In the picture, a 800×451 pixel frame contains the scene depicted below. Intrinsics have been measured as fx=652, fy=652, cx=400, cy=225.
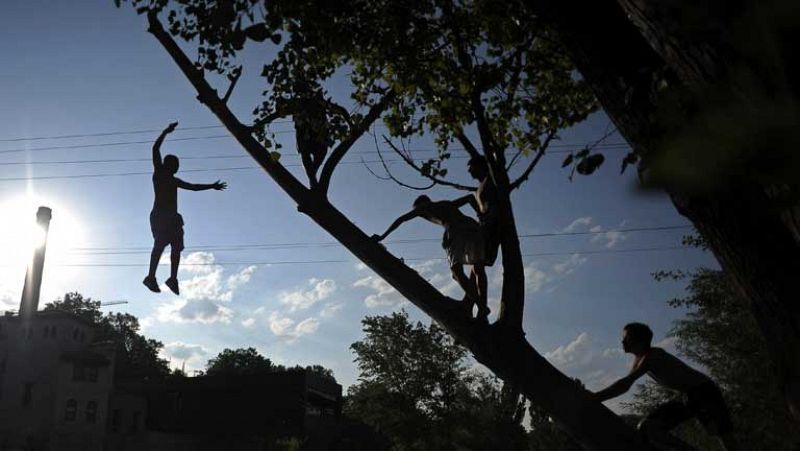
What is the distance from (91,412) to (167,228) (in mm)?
39810

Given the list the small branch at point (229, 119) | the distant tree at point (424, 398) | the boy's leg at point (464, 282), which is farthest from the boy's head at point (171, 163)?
the distant tree at point (424, 398)

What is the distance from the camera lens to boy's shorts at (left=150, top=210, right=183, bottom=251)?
8.02 metres

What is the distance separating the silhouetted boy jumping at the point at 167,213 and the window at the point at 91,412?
3887 centimetres

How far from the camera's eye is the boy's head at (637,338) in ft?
17.6

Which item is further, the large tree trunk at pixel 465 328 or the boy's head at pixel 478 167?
the boy's head at pixel 478 167

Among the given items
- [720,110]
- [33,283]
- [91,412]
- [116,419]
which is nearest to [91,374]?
[91,412]

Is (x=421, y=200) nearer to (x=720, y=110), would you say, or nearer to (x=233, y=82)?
(x=233, y=82)

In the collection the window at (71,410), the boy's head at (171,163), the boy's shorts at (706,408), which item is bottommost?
the boy's shorts at (706,408)

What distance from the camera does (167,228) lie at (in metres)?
8.14

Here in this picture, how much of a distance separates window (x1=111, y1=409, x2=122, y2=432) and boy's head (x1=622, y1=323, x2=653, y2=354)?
44867 millimetres

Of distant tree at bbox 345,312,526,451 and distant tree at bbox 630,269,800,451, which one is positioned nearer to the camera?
distant tree at bbox 630,269,800,451

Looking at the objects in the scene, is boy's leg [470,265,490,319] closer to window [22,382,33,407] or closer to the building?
the building

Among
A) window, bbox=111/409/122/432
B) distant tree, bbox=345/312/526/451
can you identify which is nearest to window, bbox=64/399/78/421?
window, bbox=111/409/122/432

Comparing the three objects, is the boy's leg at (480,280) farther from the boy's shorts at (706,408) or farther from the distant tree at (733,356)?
the distant tree at (733,356)
